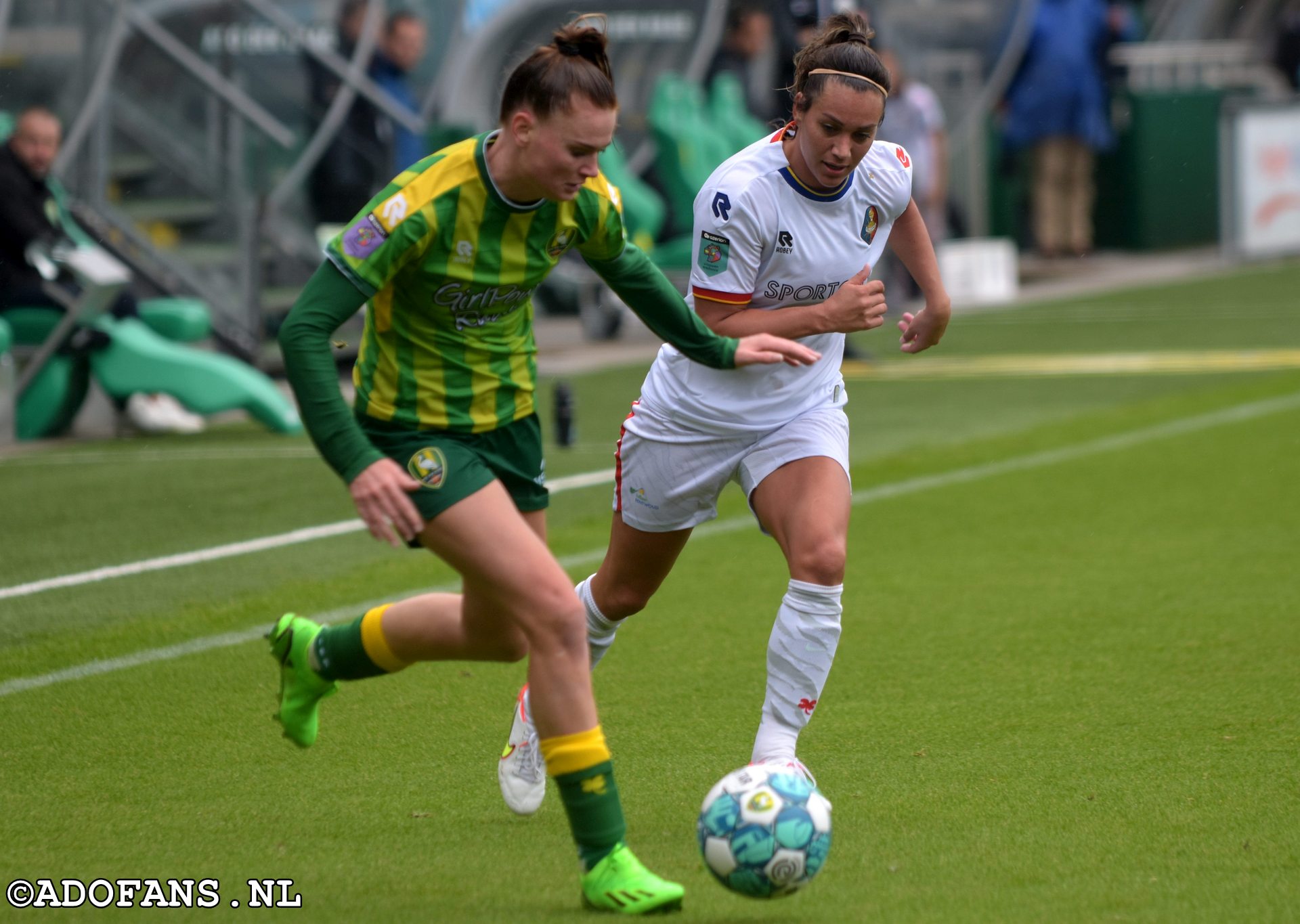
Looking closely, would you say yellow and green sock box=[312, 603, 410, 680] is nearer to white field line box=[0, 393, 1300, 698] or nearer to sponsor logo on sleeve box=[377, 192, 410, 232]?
sponsor logo on sleeve box=[377, 192, 410, 232]

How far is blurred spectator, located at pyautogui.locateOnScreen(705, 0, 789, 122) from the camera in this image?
65.9 feet

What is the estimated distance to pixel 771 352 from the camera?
457cm

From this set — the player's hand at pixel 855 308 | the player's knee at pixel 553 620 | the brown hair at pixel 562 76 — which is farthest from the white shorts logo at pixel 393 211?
the player's hand at pixel 855 308

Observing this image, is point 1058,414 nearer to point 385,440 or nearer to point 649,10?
point 385,440

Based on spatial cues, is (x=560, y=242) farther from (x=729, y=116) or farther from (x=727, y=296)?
(x=729, y=116)

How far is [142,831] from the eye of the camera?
4.64 metres

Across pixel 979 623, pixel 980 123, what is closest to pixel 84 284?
pixel 979 623

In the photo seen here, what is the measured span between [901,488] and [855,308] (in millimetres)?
5457

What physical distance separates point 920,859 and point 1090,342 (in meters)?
13.0

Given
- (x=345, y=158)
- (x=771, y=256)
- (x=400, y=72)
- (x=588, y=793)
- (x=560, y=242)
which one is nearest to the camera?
(x=588, y=793)

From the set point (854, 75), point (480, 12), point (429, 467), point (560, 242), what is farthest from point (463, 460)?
point (480, 12)

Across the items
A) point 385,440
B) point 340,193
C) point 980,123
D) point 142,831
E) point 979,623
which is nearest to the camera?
point 385,440

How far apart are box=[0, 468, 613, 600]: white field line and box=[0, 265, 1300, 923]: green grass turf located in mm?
126

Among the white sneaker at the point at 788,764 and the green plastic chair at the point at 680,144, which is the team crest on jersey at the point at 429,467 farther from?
the green plastic chair at the point at 680,144
